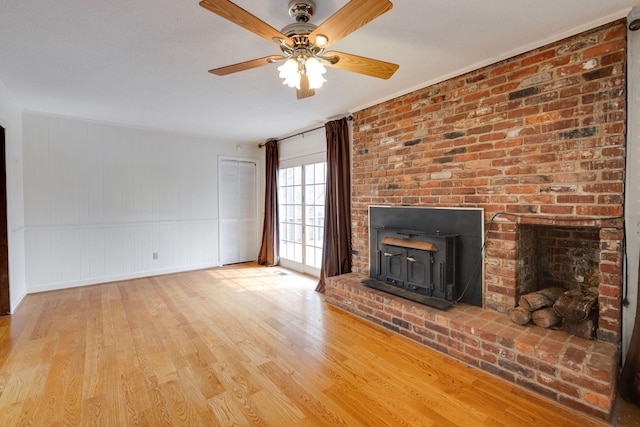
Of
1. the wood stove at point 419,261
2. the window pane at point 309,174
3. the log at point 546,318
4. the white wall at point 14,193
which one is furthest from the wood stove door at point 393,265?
the white wall at point 14,193

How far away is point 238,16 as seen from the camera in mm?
1391

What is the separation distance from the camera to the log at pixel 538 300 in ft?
7.32

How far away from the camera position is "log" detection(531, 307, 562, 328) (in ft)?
7.04

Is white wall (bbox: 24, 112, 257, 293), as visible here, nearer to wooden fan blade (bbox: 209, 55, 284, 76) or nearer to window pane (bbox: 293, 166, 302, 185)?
window pane (bbox: 293, 166, 302, 185)

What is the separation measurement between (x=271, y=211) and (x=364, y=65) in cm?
387

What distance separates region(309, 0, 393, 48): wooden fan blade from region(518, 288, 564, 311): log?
223 cm

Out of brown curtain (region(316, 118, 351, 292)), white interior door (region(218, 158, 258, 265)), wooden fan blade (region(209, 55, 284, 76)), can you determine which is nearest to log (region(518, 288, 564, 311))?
brown curtain (region(316, 118, 351, 292))

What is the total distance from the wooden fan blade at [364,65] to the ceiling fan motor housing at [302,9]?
0.75 feet

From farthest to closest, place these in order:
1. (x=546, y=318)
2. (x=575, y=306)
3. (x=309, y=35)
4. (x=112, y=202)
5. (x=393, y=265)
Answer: (x=112, y=202)
(x=393, y=265)
(x=546, y=318)
(x=575, y=306)
(x=309, y=35)

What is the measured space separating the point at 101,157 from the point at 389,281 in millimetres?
4318

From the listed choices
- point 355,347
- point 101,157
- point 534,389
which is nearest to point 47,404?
point 355,347

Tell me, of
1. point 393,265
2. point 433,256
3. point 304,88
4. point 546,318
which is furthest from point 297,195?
point 546,318

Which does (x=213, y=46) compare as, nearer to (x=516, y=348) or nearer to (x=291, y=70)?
(x=291, y=70)

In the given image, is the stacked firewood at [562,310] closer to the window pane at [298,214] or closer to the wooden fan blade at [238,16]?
the wooden fan blade at [238,16]
